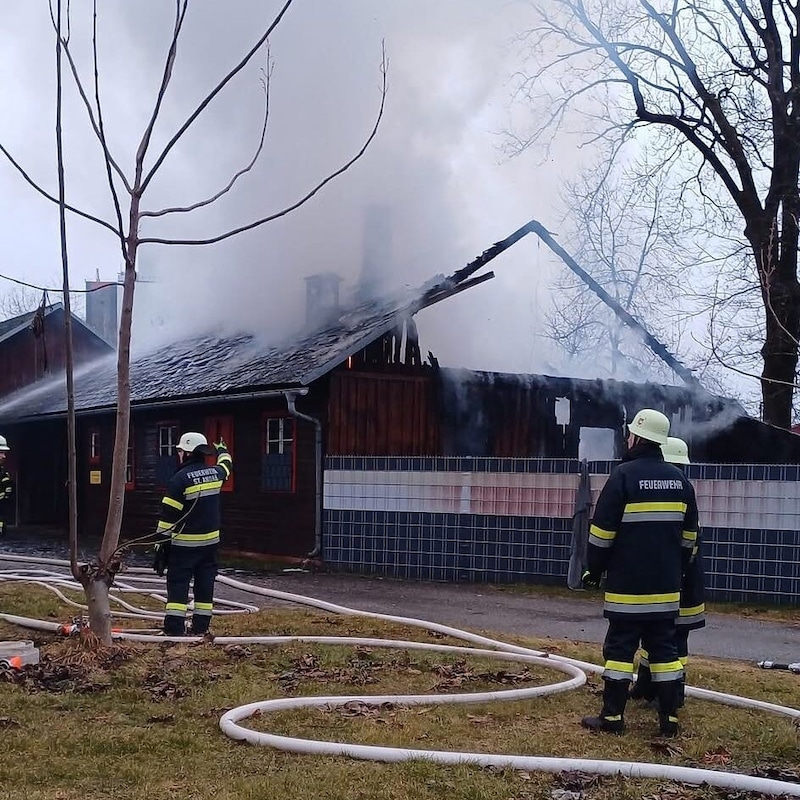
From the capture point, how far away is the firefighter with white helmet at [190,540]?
764 cm

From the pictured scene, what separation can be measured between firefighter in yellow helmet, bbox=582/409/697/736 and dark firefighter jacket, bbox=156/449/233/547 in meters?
3.52

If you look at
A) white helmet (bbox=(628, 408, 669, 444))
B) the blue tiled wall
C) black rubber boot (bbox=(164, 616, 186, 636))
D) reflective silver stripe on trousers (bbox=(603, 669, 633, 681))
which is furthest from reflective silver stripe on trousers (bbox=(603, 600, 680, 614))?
the blue tiled wall

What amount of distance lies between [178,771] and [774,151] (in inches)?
617

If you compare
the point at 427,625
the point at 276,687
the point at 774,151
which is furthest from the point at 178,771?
the point at 774,151

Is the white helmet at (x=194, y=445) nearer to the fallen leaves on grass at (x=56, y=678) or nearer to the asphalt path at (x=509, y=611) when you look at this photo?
the fallen leaves on grass at (x=56, y=678)

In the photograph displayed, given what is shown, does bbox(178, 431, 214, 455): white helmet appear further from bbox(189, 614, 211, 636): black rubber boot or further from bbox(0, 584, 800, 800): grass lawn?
bbox(0, 584, 800, 800): grass lawn

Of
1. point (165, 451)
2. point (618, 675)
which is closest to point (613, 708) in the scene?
point (618, 675)

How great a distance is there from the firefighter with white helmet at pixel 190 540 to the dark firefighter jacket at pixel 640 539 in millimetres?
3523

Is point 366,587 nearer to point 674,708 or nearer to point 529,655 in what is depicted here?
point 529,655

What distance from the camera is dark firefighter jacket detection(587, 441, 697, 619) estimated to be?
5.10 metres

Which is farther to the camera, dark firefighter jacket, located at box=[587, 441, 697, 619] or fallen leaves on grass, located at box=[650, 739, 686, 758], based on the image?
dark firefighter jacket, located at box=[587, 441, 697, 619]

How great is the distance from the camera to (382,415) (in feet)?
46.9

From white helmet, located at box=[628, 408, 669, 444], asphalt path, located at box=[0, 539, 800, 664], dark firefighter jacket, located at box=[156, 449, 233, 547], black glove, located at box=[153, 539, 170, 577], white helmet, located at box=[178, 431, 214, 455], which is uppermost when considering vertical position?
white helmet, located at box=[628, 408, 669, 444]

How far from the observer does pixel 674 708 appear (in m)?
5.11
